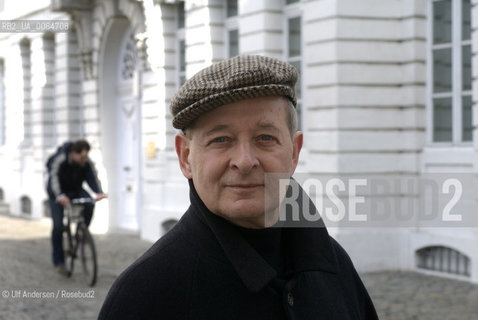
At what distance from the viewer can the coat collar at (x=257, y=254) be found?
196cm

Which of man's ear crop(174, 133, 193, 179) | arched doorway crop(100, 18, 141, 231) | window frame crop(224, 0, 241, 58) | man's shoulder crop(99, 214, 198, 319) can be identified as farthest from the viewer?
arched doorway crop(100, 18, 141, 231)

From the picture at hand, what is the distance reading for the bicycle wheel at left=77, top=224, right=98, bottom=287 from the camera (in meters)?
9.47

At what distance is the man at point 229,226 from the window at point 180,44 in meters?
11.9

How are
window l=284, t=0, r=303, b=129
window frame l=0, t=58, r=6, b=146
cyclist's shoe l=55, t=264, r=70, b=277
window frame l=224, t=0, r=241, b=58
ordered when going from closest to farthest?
cyclist's shoe l=55, t=264, r=70, b=277
window l=284, t=0, r=303, b=129
window frame l=224, t=0, r=241, b=58
window frame l=0, t=58, r=6, b=146

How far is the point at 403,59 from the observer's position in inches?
411

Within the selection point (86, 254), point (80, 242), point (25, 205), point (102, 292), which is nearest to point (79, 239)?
point (80, 242)

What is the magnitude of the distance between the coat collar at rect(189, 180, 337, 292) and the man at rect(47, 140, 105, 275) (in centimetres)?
780

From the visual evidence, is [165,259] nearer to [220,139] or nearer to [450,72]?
[220,139]

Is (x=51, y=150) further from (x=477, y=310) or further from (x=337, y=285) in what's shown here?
(x=337, y=285)

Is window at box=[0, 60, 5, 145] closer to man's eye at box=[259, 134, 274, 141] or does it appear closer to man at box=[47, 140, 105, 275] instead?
man at box=[47, 140, 105, 275]

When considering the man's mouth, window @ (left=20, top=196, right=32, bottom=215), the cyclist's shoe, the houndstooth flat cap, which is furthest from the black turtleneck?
window @ (left=20, top=196, right=32, bottom=215)

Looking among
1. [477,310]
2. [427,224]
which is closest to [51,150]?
[427,224]

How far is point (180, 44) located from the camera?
14016 mm

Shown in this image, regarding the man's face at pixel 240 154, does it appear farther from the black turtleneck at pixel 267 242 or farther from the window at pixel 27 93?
the window at pixel 27 93
